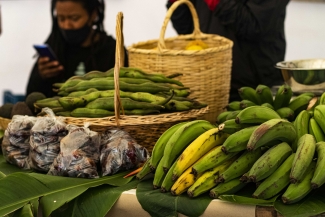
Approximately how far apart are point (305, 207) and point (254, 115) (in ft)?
0.74

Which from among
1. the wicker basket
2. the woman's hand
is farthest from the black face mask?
the wicker basket

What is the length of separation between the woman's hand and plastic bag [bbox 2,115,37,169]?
1396mm

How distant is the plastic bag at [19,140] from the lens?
4.44 ft

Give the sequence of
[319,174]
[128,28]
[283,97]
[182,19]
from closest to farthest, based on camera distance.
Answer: [319,174] < [283,97] < [182,19] < [128,28]

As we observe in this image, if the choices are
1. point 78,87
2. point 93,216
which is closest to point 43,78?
point 78,87

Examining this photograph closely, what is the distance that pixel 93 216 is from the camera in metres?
1.10

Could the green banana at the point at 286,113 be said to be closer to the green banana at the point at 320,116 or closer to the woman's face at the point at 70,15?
the green banana at the point at 320,116

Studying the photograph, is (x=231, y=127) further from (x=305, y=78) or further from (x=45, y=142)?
(x=305, y=78)

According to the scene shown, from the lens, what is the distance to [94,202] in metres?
1.12

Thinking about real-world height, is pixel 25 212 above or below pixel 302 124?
below

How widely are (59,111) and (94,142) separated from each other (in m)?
0.21

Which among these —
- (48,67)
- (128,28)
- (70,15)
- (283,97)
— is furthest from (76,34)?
(283,97)

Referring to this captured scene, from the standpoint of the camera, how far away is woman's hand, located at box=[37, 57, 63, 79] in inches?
Answer: 107

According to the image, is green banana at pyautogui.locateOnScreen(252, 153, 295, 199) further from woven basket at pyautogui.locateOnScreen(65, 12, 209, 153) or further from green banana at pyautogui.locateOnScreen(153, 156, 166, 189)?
woven basket at pyautogui.locateOnScreen(65, 12, 209, 153)
